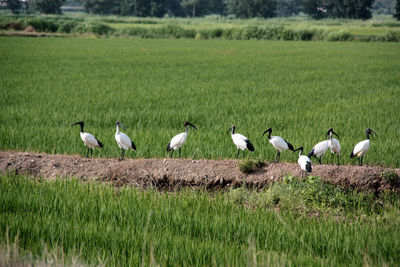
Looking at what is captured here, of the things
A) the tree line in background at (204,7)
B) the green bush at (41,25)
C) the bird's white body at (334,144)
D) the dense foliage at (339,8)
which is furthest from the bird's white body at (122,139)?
the dense foliage at (339,8)

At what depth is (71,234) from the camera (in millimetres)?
4027

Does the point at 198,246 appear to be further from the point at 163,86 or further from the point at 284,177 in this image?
the point at 163,86

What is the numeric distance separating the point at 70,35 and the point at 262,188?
54.9 m

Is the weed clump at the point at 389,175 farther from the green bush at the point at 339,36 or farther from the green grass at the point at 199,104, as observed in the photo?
the green bush at the point at 339,36

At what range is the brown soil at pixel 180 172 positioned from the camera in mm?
5879

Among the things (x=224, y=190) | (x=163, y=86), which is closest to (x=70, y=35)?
(x=163, y=86)

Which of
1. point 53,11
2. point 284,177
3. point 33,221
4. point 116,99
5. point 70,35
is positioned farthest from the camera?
point 53,11

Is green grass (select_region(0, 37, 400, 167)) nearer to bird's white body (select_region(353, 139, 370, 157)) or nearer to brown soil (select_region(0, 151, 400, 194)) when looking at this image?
brown soil (select_region(0, 151, 400, 194))

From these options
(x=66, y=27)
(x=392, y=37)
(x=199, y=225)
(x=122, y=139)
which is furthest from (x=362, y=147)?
(x=66, y=27)

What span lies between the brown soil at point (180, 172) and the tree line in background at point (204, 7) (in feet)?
283

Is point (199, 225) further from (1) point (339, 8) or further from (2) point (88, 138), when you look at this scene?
(1) point (339, 8)

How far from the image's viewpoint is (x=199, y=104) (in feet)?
42.7

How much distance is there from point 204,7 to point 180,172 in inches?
4346

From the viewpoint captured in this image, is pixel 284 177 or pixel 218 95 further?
pixel 218 95
